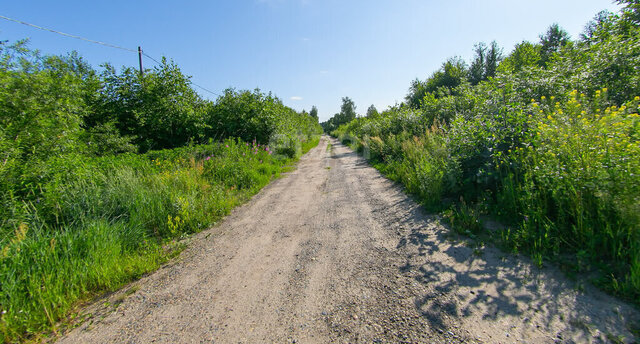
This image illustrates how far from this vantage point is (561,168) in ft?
10.8

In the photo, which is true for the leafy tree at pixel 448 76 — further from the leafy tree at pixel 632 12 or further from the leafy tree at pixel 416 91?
the leafy tree at pixel 632 12

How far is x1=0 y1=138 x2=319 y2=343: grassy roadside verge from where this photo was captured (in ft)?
8.84

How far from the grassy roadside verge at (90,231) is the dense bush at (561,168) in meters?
5.26

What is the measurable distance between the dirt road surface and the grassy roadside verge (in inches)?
15.3

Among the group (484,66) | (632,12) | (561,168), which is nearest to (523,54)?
(484,66)

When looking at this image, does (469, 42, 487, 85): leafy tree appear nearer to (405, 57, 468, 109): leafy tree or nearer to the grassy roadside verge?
(405, 57, 468, 109): leafy tree

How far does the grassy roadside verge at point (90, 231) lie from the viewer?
269cm

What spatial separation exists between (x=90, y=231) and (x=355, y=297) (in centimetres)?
407

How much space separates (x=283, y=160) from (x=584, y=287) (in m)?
13.6

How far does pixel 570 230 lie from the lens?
3.06 meters

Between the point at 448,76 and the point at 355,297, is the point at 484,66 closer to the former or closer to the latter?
the point at 448,76

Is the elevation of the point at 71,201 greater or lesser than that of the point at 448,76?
lesser

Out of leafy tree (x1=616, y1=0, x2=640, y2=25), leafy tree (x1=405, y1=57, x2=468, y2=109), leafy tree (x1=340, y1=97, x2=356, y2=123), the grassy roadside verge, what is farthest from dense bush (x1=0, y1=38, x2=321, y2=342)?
leafy tree (x1=340, y1=97, x2=356, y2=123)

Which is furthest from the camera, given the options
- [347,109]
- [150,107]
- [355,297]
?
[347,109]
